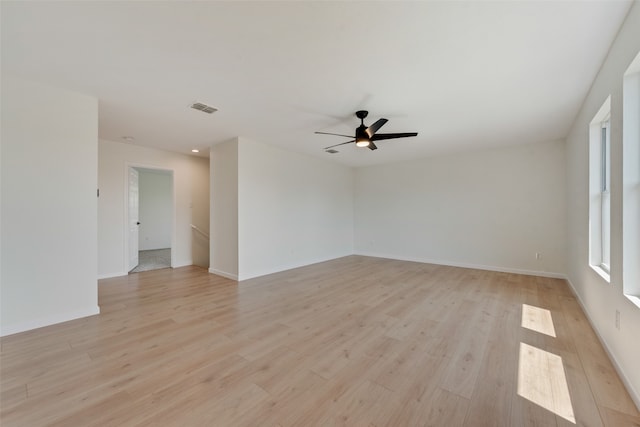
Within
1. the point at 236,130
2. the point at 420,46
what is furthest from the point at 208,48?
the point at 236,130

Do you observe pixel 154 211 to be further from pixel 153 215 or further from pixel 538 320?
pixel 538 320

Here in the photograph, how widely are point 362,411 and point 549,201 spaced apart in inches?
217

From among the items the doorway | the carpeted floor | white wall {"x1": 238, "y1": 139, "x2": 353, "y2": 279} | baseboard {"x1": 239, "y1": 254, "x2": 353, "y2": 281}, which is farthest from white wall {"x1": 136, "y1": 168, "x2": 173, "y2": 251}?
baseboard {"x1": 239, "y1": 254, "x2": 353, "y2": 281}

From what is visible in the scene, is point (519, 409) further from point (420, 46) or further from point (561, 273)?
point (561, 273)

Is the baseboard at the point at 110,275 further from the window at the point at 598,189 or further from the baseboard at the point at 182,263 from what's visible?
the window at the point at 598,189

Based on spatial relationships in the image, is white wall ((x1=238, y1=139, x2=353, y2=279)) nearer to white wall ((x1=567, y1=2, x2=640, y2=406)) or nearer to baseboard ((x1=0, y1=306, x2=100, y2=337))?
baseboard ((x1=0, y1=306, x2=100, y2=337))

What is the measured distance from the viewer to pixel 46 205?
2711mm

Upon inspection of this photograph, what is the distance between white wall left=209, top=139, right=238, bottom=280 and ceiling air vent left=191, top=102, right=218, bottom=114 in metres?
1.20

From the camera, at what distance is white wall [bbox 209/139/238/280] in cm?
462

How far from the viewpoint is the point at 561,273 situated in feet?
15.3

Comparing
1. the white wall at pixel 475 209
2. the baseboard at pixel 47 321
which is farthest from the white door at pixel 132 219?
the white wall at pixel 475 209

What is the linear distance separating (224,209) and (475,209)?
18.0 ft

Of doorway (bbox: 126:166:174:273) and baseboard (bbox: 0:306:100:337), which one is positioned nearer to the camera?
baseboard (bbox: 0:306:100:337)

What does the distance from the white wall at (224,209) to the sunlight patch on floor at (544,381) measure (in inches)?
163
